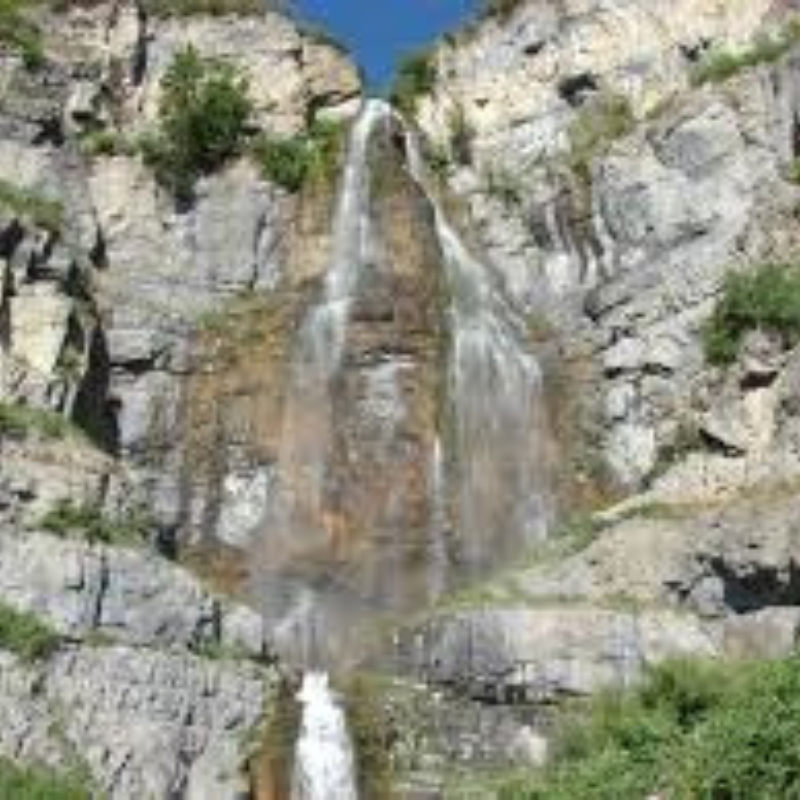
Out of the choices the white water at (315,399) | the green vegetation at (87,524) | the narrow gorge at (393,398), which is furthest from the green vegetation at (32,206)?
the green vegetation at (87,524)

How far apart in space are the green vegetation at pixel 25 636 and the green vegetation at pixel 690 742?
7.00 m

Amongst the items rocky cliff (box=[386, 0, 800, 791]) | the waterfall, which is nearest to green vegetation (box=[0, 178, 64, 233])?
the waterfall

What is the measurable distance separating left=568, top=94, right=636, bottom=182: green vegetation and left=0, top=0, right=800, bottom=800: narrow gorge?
85 millimetres

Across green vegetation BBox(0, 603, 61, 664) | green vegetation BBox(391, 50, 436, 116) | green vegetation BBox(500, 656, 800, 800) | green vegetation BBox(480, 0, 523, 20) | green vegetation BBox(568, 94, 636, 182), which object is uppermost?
green vegetation BBox(480, 0, 523, 20)

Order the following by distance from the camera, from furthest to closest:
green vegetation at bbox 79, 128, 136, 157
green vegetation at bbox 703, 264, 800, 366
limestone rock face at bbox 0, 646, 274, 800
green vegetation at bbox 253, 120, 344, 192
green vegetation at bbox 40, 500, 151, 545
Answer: green vegetation at bbox 253, 120, 344, 192, green vegetation at bbox 79, 128, 136, 157, green vegetation at bbox 703, 264, 800, 366, green vegetation at bbox 40, 500, 151, 545, limestone rock face at bbox 0, 646, 274, 800

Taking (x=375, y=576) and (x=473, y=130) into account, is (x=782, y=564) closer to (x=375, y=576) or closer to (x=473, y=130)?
(x=375, y=576)

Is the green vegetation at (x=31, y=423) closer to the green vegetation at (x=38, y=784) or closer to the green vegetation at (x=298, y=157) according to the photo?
the green vegetation at (x=38, y=784)

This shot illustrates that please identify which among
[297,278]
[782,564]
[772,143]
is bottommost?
[782,564]

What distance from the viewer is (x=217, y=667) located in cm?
2822

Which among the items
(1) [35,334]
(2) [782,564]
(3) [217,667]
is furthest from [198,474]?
(2) [782,564]

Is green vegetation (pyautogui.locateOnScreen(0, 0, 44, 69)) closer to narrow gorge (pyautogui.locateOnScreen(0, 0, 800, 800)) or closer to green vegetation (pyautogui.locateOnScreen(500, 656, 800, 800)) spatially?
narrow gorge (pyautogui.locateOnScreen(0, 0, 800, 800))

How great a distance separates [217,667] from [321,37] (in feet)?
62.1

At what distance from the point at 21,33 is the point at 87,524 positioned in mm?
13616

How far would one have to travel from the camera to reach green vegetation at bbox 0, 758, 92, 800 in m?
25.4
